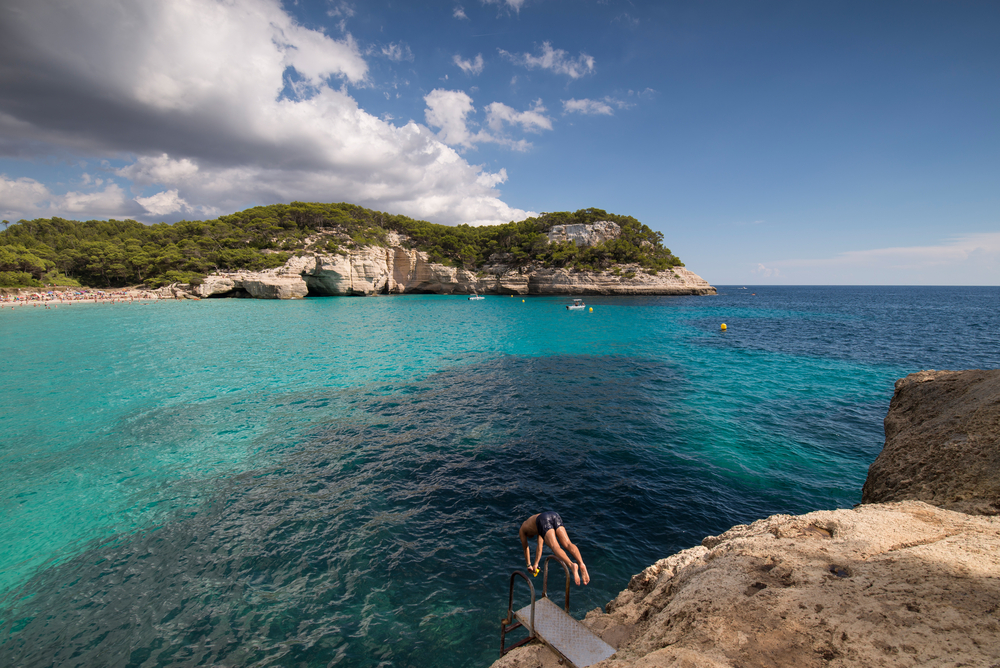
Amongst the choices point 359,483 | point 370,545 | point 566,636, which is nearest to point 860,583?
point 566,636

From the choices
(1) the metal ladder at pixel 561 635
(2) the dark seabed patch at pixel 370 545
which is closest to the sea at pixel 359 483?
(2) the dark seabed patch at pixel 370 545

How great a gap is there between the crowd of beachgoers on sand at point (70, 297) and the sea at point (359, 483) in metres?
43.8

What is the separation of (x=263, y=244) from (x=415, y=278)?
93.4 feet

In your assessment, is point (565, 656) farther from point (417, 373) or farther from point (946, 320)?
point (946, 320)

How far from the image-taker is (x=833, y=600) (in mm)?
3188

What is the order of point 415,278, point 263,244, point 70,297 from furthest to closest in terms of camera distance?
point 415,278 → point 263,244 → point 70,297

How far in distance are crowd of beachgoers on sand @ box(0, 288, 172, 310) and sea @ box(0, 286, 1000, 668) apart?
43845 mm

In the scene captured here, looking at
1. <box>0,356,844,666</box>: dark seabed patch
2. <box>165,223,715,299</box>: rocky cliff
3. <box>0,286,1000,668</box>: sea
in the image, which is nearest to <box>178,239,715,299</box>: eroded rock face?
<box>165,223,715,299</box>: rocky cliff

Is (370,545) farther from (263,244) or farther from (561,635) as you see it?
(263,244)

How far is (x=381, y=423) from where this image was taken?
12.7 meters

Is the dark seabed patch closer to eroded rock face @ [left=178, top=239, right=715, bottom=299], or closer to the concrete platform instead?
the concrete platform

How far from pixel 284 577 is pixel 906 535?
8.70 metres

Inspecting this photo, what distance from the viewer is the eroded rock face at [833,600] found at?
2.64m

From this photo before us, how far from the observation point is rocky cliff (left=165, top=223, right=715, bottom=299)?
62.1 m
